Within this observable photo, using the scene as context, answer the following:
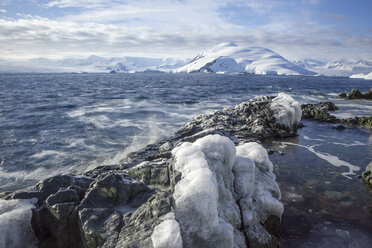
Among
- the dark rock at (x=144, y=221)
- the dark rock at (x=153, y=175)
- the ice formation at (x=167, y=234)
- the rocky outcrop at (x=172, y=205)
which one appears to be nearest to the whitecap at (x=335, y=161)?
the rocky outcrop at (x=172, y=205)

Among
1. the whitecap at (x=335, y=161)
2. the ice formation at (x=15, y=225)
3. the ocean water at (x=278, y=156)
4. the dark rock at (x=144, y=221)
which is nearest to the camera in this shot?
the dark rock at (x=144, y=221)

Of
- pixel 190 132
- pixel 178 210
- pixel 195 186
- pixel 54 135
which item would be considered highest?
pixel 195 186

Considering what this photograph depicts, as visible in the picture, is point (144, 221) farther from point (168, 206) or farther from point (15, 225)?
point (15, 225)

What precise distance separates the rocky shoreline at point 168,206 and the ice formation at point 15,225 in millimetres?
27

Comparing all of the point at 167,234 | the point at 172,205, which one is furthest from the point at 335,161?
the point at 167,234

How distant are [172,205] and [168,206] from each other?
0.10m

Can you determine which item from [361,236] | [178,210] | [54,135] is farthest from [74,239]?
[54,135]

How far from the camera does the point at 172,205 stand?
5062 mm

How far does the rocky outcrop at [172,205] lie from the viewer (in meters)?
4.73

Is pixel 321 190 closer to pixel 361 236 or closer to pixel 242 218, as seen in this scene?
pixel 361 236

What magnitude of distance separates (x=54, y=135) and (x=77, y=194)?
49.2ft

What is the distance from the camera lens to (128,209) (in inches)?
216

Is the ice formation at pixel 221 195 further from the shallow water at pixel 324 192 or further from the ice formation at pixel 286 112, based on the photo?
the ice formation at pixel 286 112

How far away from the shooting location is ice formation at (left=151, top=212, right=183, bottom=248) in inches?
168
